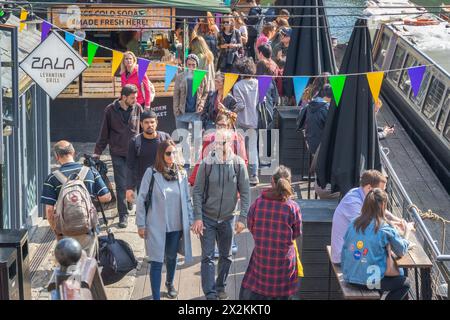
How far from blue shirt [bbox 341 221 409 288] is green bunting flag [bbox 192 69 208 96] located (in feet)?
17.2

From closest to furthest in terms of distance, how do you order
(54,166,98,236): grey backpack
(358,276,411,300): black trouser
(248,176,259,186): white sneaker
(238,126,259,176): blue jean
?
(358,276,411,300): black trouser < (54,166,98,236): grey backpack < (238,126,259,176): blue jean < (248,176,259,186): white sneaker

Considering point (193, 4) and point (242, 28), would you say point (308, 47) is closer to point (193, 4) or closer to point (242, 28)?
point (193, 4)

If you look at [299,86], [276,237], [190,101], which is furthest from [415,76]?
[276,237]

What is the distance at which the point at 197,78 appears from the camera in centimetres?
1319

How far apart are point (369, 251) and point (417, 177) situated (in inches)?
353

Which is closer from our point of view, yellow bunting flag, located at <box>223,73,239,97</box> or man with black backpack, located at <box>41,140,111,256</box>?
man with black backpack, located at <box>41,140,111,256</box>

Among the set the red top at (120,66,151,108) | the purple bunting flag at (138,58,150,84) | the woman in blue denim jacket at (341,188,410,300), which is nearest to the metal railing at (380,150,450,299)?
the woman in blue denim jacket at (341,188,410,300)

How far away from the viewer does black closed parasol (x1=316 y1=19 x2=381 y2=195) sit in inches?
419

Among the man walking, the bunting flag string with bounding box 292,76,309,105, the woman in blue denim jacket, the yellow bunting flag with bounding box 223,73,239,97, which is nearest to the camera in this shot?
the woman in blue denim jacket

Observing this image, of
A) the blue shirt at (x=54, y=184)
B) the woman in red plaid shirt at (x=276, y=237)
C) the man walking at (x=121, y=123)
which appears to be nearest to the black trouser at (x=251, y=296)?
the woman in red plaid shirt at (x=276, y=237)

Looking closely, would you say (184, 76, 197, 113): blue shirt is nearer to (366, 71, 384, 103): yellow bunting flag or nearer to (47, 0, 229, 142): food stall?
(47, 0, 229, 142): food stall

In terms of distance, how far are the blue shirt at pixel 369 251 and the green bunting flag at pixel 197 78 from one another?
17.2ft
